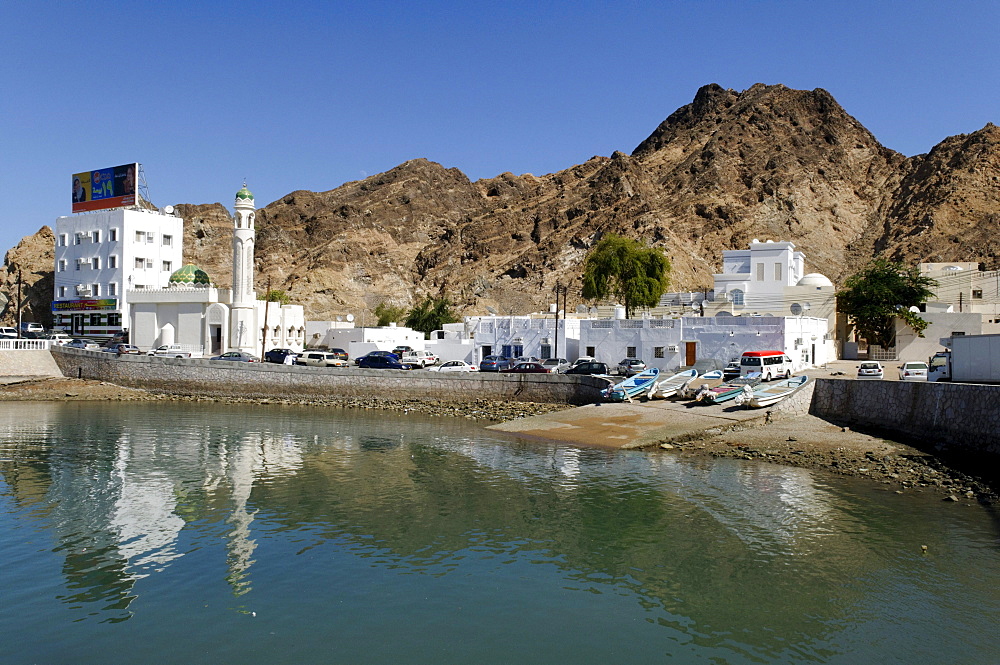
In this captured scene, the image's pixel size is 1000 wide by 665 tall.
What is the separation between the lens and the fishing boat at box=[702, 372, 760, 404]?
1261 inches

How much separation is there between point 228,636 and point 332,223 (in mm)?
119416

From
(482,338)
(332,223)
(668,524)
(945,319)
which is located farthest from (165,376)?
(332,223)

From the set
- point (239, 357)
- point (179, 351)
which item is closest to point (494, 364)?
point (239, 357)

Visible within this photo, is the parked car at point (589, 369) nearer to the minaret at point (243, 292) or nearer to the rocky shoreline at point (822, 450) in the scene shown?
the rocky shoreline at point (822, 450)

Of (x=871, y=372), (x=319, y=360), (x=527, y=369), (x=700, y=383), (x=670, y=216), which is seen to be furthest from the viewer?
(x=670, y=216)

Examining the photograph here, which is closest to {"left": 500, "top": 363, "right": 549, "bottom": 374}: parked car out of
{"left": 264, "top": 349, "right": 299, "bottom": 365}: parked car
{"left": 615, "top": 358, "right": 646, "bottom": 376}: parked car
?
{"left": 615, "top": 358, "right": 646, "bottom": 376}: parked car

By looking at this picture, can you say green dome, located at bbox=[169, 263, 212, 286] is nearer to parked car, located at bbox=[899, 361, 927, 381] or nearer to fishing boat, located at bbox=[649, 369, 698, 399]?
fishing boat, located at bbox=[649, 369, 698, 399]

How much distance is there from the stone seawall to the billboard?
61008 millimetres

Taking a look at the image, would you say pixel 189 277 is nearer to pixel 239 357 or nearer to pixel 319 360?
pixel 239 357

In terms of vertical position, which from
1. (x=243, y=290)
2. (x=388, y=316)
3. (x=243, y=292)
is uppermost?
(x=243, y=290)

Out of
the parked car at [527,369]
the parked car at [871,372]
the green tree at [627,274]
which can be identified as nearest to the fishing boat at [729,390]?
the parked car at [871,372]

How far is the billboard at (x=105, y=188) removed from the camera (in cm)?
6794

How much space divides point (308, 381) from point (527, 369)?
13.3 meters

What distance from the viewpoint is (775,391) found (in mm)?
32000
